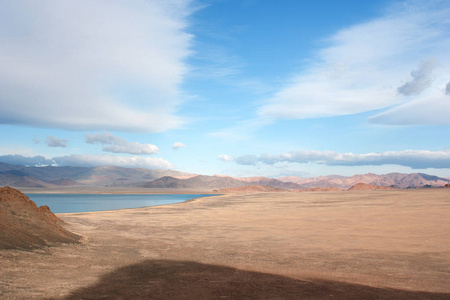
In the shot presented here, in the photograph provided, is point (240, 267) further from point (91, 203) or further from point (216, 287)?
point (91, 203)

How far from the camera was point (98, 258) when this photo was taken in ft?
33.2

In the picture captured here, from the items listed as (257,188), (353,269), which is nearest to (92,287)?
(353,269)

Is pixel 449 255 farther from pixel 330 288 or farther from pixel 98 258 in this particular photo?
pixel 98 258

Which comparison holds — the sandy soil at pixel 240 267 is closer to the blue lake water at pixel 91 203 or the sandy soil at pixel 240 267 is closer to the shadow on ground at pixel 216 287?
the shadow on ground at pixel 216 287

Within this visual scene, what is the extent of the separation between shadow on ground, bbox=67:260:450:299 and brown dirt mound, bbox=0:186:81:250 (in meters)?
4.09

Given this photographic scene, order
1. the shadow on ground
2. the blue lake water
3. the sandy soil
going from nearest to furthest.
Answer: the shadow on ground
the sandy soil
the blue lake water

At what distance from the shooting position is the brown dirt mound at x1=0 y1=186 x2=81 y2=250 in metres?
10.3

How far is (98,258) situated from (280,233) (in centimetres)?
851

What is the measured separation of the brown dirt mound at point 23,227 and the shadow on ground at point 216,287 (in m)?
4.09

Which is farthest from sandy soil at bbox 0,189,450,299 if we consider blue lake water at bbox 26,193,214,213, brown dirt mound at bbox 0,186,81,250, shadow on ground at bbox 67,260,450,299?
blue lake water at bbox 26,193,214,213

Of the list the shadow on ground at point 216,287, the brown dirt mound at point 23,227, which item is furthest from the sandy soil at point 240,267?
the brown dirt mound at point 23,227

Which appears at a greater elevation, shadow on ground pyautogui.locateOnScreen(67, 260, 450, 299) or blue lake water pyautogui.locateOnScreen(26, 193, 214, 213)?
shadow on ground pyautogui.locateOnScreen(67, 260, 450, 299)

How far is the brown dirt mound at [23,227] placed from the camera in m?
10.3

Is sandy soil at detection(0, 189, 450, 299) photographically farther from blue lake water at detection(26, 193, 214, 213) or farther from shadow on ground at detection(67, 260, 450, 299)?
blue lake water at detection(26, 193, 214, 213)
